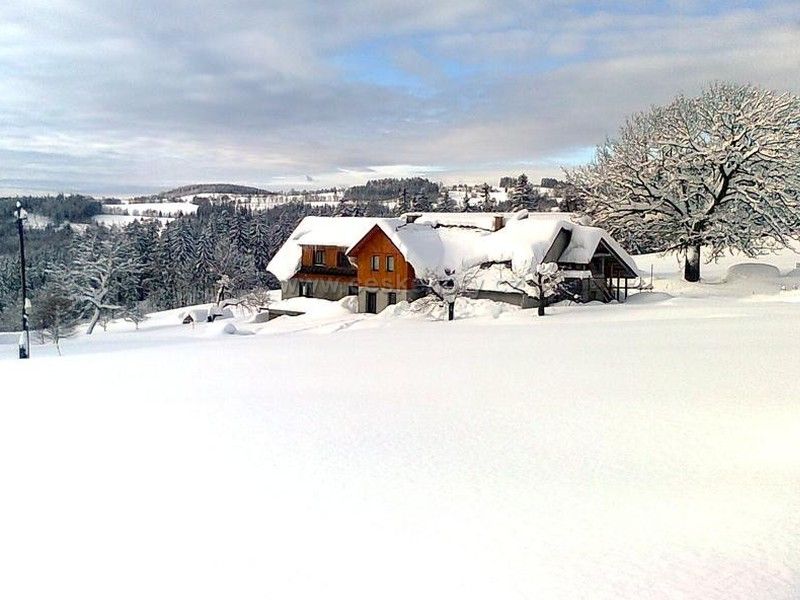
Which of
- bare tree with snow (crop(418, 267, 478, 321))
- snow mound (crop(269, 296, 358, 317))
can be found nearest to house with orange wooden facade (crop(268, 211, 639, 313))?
bare tree with snow (crop(418, 267, 478, 321))

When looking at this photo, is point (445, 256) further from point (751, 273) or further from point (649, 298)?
point (751, 273)

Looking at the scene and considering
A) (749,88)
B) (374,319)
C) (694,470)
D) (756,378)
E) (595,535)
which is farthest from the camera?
(749,88)

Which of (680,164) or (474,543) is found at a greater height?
(680,164)

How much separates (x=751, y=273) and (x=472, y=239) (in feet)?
51.1

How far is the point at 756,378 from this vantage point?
10.6 m

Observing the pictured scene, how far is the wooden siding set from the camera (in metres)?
35.5

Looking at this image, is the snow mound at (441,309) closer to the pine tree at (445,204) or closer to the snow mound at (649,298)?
the snow mound at (649,298)

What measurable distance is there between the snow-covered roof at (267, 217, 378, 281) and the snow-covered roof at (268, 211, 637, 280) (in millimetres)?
74

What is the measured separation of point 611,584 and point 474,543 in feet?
3.63

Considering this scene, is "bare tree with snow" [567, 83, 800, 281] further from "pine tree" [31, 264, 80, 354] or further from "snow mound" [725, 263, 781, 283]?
"pine tree" [31, 264, 80, 354]

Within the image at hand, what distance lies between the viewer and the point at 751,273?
114 ft

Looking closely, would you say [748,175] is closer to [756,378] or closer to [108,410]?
[756,378]

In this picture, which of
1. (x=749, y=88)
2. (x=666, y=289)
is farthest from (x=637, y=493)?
(x=749, y=88)

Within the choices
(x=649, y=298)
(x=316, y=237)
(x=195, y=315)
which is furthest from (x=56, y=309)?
(x=649, y=298)
